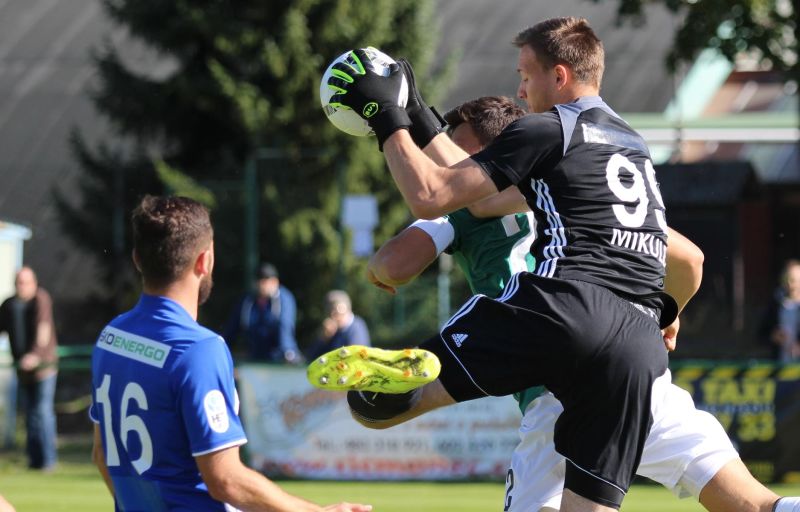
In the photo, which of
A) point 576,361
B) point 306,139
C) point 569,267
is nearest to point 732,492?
point 576,361

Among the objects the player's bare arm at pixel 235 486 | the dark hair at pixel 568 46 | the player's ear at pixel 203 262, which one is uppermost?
the dark hair at pixel 568 46

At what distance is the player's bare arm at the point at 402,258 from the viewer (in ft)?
17.1

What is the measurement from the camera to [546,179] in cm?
454

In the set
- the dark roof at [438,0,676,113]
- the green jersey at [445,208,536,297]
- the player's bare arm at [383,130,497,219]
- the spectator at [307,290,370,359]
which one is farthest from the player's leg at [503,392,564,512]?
the dark roof at [438,0,676,113]

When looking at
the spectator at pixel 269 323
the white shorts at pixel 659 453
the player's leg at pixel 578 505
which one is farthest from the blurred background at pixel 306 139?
the player's leg at pixel 578 505

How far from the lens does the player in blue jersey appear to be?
411 centimetres

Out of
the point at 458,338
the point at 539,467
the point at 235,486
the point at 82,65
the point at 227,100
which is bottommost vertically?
the point at 539,467

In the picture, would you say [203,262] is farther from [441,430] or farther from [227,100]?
[227,100]

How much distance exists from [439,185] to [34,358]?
1028cm

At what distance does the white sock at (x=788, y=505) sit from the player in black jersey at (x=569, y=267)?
0.65 metres

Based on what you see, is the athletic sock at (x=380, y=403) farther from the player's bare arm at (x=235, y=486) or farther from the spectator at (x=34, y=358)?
the spectator at (x=34, y=358)

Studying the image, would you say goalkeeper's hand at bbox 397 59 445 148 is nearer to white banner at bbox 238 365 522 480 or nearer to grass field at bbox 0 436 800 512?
grass field at bbox 0 436 800 512

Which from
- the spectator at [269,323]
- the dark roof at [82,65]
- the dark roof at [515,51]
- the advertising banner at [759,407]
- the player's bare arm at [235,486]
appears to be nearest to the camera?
the player's bare arm at [235,486]

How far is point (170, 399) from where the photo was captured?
414cm
